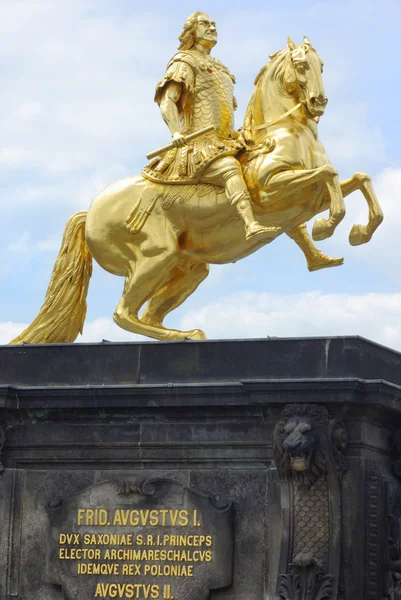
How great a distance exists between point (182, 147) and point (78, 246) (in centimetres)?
168

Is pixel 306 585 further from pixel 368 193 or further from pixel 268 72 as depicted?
pixel 268 72

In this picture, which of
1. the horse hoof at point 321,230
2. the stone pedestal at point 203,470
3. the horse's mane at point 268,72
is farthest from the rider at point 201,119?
the stone pedestal at point 203,470

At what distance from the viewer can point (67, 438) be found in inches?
615

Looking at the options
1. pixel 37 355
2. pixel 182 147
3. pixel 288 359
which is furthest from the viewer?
pixel 182 147

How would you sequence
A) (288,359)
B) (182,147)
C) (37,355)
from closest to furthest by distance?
(288,359) < (37,355) < (182,147)

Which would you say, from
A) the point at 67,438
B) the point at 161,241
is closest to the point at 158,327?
the point at 161,241

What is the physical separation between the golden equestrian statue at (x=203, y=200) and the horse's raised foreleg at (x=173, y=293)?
0.01 m

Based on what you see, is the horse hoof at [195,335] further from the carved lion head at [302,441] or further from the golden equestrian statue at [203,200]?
the carved lion head at [302,441]

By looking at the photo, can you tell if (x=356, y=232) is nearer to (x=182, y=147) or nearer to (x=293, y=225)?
(x=293, y=225)

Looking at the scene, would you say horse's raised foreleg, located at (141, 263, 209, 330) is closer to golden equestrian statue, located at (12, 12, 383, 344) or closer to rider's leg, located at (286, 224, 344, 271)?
golden equestrian statue, located at (12, 12, 383, 344)

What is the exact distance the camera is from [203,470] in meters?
15.1

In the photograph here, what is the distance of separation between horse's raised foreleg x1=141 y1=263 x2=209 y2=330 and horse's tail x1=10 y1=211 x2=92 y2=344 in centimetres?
80

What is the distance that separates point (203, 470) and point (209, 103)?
4668 millimetres

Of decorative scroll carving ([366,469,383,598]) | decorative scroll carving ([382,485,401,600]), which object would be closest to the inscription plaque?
decorative scroll carving ([366,469,383,598])
